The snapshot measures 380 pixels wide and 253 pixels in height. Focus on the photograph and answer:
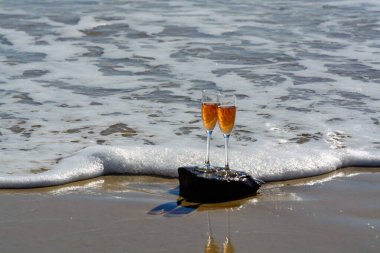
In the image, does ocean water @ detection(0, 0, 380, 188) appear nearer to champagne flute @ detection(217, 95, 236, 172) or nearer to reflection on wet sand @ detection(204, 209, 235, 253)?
champagne flute @ detection(217, 95, 236, 172)

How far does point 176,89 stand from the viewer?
6.06 m

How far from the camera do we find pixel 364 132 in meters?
4.94

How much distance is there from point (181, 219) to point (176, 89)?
2.67 metres

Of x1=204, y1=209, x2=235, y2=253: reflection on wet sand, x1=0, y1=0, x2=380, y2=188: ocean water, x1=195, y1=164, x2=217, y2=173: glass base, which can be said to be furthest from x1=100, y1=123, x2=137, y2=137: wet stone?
x1=204, y1=209, x2=235, y2=253: reflection on wet sand

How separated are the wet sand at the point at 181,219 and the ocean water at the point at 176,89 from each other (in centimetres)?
19

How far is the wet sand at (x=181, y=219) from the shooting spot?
10.4 feet

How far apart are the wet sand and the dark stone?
0.05 m

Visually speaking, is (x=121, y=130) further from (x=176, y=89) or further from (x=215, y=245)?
(x=215, y=245)

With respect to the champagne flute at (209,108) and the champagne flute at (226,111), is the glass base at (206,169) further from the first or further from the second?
the champagne flute at (226,111)

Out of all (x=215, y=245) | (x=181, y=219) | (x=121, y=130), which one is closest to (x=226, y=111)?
(x=181, y=219)

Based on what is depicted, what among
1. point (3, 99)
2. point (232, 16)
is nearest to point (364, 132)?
point (3, 99)

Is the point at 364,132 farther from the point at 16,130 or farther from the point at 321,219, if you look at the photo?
the point at 16,130

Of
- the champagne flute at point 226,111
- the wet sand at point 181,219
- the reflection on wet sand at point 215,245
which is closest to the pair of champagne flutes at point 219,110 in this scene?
the champagne flute at point 226,111

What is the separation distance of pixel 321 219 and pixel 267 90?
2.66 metres
